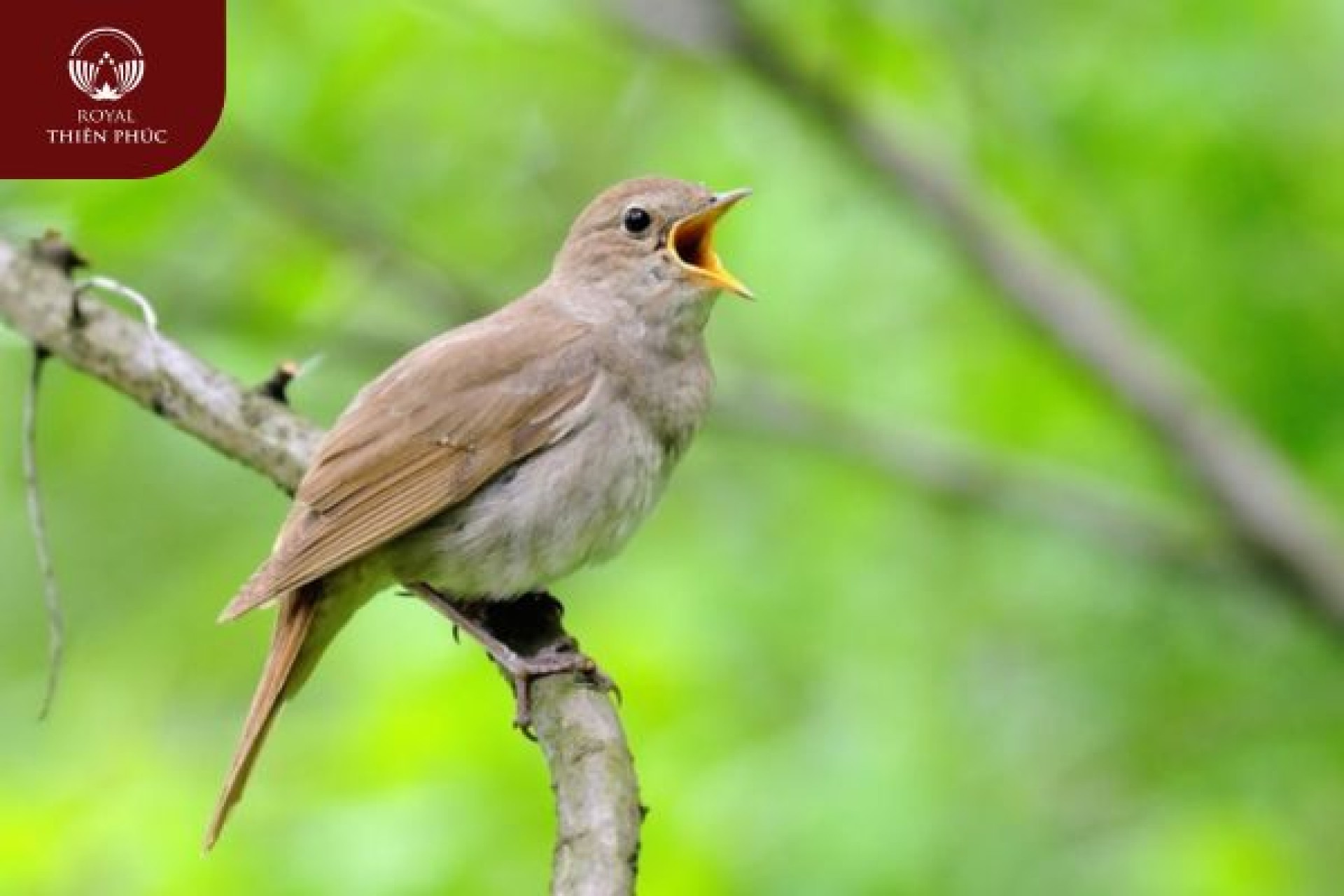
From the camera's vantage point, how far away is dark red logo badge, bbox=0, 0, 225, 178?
22.2 feet

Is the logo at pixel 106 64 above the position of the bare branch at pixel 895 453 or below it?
below

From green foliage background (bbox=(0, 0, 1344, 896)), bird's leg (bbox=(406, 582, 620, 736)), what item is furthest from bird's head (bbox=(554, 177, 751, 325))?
green foliage background (bbox=(0, 0, 1344, 896))

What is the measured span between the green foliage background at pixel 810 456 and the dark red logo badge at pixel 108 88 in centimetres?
10

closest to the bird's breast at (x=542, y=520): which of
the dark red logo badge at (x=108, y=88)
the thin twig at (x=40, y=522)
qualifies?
the thin twig at (x=40, y=522)

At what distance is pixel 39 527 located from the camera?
5090 mm

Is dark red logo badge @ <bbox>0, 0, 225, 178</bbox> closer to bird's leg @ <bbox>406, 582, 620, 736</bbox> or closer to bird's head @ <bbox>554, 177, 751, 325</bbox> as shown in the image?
bird's head @ <bbox>554, 177, 751, 325</bbox>

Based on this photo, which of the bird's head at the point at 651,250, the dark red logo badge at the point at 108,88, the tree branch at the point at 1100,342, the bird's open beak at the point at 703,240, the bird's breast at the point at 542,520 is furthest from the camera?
the tree branch at the point at 1100,342

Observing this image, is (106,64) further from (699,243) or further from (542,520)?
(542,520)

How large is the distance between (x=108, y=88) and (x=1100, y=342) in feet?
11.1

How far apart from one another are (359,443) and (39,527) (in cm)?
81

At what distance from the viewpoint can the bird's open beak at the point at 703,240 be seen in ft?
20.0

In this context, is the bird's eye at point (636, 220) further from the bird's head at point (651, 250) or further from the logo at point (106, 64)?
the logo at point (106, 64)

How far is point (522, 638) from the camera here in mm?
5578

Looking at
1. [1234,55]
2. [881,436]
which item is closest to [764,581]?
[881,436]
